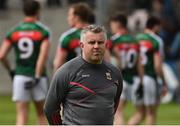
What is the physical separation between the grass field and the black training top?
29.4 feet

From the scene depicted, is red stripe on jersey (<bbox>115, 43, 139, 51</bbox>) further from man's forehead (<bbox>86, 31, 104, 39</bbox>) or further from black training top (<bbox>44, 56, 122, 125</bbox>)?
man's forehead (<bbox>86, 31, 104, 39</bbox>)

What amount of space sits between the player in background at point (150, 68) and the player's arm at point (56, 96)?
22.9ft

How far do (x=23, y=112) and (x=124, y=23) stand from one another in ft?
10.0

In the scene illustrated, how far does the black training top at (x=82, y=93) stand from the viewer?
994 centimetres

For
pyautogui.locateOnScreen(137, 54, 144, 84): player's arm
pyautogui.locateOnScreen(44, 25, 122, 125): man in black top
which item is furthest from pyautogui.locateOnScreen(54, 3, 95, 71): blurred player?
pyautogui.locateOnScreen(44, 25, 122, 125): man in black top

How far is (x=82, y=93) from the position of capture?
9938 millimetres

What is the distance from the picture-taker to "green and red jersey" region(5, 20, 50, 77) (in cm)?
1546

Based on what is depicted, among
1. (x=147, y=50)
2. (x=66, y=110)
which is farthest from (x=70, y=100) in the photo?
(x=147, y=50)

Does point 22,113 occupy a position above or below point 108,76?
below

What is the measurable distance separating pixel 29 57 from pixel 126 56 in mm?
2572

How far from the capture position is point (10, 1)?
29.6m

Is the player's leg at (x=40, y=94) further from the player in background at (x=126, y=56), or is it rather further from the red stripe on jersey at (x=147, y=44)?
the red stripe on jersey at (x=147, y=44)

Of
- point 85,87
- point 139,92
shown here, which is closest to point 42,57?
point 139,92

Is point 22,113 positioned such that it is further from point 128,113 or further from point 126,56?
point 128,113
